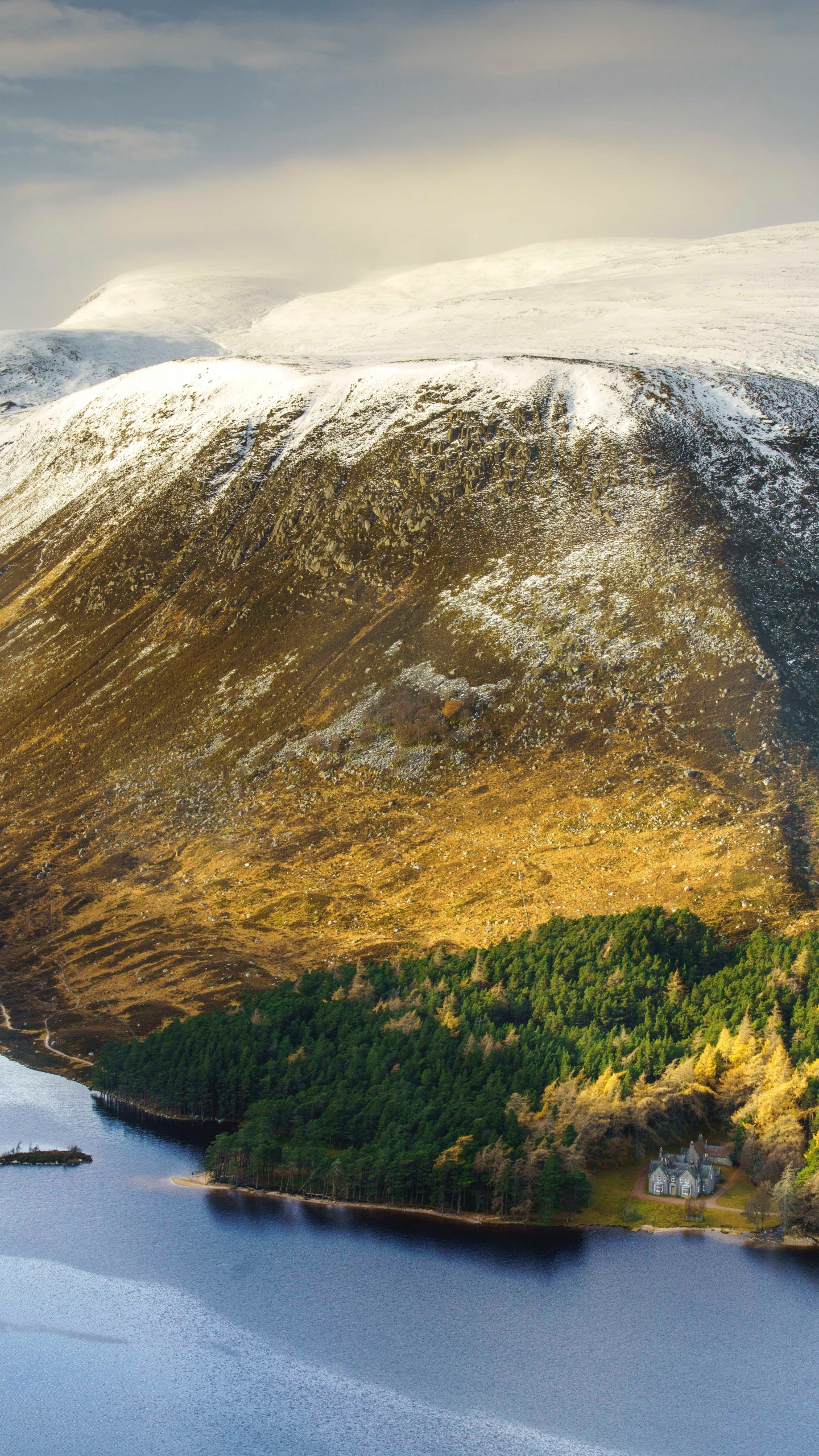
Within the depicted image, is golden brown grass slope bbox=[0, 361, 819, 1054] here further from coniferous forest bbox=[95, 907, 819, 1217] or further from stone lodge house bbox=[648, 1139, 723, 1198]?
stone lodge house bbox=[648, 1139, 723, 1198]

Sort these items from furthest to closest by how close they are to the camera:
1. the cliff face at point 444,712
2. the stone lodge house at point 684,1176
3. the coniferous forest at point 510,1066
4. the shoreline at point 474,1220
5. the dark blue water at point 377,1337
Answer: the cliff face at point 444,712
the coniferous forest at point 510,1066
the stone lodge house at point 684,1176
the shoreline at point 474,1220
the dark blue water at point 377,1337

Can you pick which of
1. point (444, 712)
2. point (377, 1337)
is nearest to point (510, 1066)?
point (377, 1337)

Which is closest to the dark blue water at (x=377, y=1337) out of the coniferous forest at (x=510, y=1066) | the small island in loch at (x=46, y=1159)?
the coniferous forest at (x=510, y=1066)

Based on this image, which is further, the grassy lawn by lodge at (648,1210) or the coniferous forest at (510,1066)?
the coniferous forest at (510,1066)

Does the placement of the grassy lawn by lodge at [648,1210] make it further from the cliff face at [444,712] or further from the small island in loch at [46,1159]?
the small island in loch at [46,1159]

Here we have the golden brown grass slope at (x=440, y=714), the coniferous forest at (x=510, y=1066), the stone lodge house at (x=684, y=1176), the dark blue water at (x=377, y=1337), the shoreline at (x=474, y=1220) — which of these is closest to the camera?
the dark blue water at (x=377, y=1337)

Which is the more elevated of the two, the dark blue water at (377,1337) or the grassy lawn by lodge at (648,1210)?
the grassy lawn by lodge at (648,1210)
